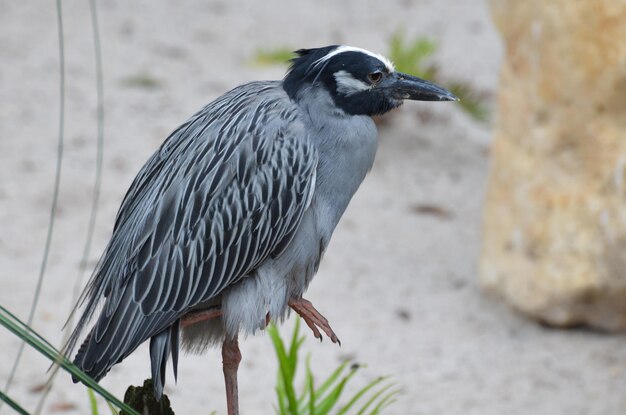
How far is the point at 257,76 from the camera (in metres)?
8.48

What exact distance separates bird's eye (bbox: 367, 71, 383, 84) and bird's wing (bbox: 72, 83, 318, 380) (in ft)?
0.88

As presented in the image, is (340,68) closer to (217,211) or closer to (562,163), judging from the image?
(217,211)

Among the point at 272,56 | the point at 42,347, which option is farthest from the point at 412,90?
the point at 272,56

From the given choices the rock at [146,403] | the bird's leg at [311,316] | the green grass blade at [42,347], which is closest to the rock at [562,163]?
the bird's leg at [311,316]

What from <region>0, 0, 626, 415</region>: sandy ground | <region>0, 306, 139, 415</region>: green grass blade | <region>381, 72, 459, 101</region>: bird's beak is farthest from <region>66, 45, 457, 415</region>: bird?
<region>0, 0, 626, 415</region>: sandy ground

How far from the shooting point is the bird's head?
11.2ft

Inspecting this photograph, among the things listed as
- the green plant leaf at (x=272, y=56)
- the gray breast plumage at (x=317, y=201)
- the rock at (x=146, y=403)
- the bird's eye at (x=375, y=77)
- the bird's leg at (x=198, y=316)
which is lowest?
the rock at (x=146, y=403)

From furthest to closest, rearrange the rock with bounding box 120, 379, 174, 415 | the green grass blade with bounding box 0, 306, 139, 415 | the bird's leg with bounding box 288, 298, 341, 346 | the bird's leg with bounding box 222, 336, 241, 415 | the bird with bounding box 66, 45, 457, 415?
the bird's leg with bounding box 222, 336, 241, 415 < the bird with bounding box 66, 45, 457, 415 < the bird's leg with bounding box 288, 298, 341, 346 < the rock with bounding box 120, 379, 174, 415 < the green grass blade with bounding box 0, 306, 139, 415

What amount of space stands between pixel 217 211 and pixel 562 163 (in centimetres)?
273

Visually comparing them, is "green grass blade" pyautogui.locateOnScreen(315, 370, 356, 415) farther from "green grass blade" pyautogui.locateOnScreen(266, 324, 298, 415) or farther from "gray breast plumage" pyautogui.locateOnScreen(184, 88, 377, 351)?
"gray breast plumage" pyautogui.locateOnScreen(184, 88, 377, 351)

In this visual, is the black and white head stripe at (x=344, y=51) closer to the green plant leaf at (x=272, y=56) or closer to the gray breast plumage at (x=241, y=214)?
the gray breast plumage at (x=241, y=214)

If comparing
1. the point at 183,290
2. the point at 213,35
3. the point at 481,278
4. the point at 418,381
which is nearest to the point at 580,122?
the point at 481,278

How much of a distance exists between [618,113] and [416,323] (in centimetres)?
159

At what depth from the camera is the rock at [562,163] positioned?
5.43 meters
